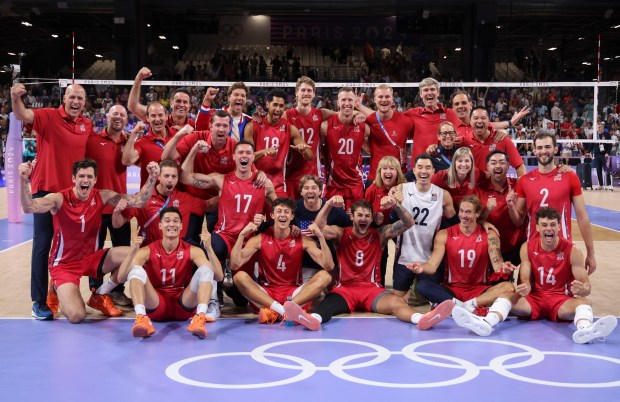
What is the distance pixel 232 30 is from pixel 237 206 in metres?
25.3

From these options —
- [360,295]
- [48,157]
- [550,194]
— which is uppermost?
[48,157]

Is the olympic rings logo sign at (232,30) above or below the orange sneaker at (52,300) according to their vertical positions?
above

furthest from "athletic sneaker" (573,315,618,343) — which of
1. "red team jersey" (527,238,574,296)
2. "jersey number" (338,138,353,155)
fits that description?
"jersey number" (338,138,353,155)

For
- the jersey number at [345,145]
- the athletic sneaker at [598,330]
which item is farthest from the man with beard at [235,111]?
the athletic sneaker at [598,330]

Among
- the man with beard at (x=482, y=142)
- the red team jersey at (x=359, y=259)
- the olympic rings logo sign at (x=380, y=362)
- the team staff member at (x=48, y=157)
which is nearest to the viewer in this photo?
the olympic rings logo sign at (x=380, y=362)

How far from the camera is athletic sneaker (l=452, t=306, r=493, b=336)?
5.59 metres

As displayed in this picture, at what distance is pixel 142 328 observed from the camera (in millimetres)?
5359

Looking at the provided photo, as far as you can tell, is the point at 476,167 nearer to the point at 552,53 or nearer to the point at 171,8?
the point at 171,8

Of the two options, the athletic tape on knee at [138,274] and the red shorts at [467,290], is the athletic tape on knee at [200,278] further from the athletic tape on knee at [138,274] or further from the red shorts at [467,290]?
the red shorts at [467,290]

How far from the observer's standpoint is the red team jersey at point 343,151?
25.2ft

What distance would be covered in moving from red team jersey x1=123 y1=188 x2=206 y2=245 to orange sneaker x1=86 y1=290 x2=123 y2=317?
743mm

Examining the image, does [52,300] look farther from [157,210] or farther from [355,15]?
[355,15]

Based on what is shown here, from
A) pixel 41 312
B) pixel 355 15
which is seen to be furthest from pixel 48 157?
pixel 355 15

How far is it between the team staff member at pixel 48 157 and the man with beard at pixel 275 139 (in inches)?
74.2
